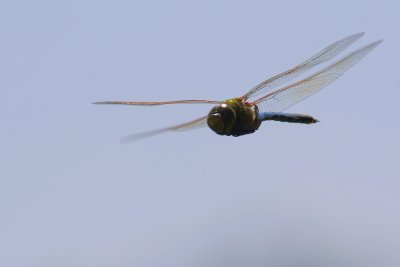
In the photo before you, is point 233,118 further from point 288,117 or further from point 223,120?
point 288,117

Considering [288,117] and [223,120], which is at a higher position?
[223,120]

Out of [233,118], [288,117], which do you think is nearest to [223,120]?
[233,118]

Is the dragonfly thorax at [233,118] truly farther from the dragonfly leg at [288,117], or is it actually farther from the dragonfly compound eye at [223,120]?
the dragonfly leg at [288,117]

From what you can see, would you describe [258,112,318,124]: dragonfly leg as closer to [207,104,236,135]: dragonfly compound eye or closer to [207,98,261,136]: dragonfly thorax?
[207,98,261,136]: dragonfly thorax

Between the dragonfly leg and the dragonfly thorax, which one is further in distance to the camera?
the dragonfly leg

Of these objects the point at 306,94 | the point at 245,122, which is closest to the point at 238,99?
the point at 245,122

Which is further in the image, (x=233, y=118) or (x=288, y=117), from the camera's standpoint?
(x=288, y=117)
